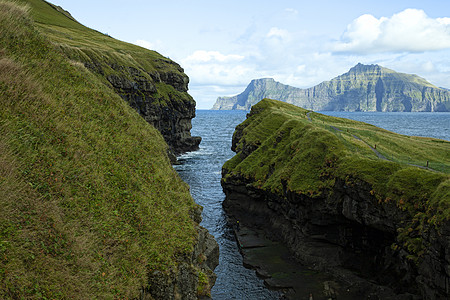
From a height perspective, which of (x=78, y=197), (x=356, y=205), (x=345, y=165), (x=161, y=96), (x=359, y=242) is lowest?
(x=359, y=242)

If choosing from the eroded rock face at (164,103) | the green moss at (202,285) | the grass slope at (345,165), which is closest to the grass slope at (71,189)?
the green moss at (202,285)

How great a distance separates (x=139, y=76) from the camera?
104312mm

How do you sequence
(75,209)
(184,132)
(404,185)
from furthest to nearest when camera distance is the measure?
(184,132)
(404,185)
(75,209)

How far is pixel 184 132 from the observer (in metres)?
137

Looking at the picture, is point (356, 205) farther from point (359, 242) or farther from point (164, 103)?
point (164, 103)

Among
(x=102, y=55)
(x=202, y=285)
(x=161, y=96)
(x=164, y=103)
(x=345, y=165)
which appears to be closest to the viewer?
(x=202, y=285)

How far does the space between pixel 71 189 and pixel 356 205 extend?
3217 cm

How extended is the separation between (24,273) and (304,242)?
38.7 metres

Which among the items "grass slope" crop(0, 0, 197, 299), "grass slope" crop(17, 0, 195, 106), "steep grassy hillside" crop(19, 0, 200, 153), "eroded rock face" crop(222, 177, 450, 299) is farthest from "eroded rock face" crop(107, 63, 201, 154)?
"grass slope" crop(0, 0, 197, 299)

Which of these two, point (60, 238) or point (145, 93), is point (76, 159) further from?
point (145, 93)

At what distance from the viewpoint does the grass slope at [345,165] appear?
33125mm

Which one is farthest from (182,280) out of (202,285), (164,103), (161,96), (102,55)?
(161,96)

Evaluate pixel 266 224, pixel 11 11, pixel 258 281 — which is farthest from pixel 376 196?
pixel 11 11

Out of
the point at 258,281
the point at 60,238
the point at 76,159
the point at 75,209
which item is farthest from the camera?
the point at 258,281
